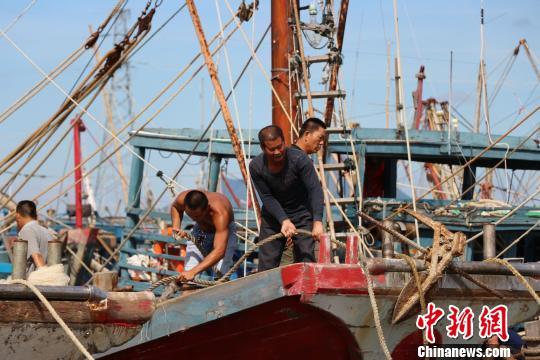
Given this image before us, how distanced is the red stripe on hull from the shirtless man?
76 centimetres

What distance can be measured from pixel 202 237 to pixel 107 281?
1265 mm

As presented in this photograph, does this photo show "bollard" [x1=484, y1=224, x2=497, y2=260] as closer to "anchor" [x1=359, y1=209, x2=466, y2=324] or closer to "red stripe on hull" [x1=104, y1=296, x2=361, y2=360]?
"anchor" [x1=359, y1=209, x2=466, y2=324]

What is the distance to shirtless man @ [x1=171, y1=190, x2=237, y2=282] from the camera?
7699mm

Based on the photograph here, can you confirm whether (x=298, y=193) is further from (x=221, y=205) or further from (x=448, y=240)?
(x=448, y=240)

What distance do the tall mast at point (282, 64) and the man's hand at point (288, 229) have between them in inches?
152

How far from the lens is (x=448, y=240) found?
6164 millimetres

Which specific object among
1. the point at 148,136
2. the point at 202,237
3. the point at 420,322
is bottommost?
the point at 420,322

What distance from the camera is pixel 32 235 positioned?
8.25m

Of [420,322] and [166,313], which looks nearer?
[166,313]

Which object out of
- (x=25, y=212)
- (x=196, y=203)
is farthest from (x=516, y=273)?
(x=25, y=212)

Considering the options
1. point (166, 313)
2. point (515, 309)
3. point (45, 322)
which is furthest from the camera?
point (515, 309)

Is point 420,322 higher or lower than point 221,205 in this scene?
lower

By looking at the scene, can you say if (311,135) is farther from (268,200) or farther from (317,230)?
(317,230)

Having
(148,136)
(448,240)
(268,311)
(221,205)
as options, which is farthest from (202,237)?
(148,136)
